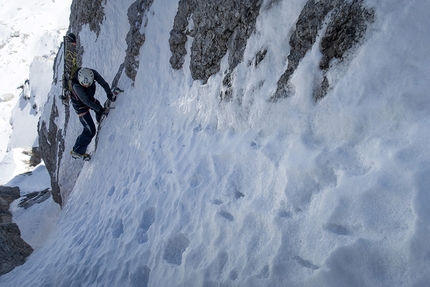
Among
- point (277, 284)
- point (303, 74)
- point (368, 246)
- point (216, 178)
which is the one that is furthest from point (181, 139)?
point (368, 246)

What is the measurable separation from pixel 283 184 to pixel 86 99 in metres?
5.82

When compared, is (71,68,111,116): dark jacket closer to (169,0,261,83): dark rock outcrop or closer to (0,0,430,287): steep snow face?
(169,0,261,83): dark rock outcrop

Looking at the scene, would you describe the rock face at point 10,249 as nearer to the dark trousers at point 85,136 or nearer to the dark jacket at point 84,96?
the dark trousers at point 85,136

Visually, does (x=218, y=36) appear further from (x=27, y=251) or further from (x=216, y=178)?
(x=27, y=251)

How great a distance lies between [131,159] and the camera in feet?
18.6

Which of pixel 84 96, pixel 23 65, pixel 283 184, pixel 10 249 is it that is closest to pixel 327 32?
pixel 283 184

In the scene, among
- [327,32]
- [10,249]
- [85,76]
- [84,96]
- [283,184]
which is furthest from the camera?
[84,96]

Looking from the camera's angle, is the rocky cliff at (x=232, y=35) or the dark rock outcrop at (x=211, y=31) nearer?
the rocky cliff at (x=232, y=35)

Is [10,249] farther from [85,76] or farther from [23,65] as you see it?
[23,65]

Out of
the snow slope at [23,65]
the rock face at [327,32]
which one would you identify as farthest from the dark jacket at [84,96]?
the snow slope at [23,65]

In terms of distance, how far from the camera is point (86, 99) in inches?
263

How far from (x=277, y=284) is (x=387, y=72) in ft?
6.28

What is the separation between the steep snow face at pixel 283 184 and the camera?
1.84 meters

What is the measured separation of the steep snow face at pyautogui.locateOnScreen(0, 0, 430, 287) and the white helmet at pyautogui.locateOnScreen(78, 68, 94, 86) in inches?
111
